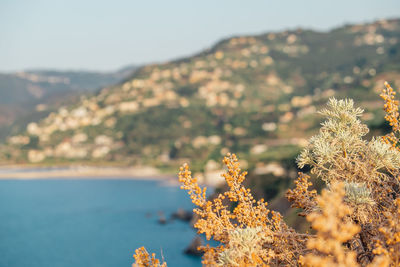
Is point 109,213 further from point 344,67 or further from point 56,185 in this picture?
point 344,67

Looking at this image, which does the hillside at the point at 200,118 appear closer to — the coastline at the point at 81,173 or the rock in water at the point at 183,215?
the coastline at the point at 81,173

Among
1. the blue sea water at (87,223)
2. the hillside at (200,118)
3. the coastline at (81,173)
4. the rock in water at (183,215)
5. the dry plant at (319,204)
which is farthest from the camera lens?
the hillside at (200,118)

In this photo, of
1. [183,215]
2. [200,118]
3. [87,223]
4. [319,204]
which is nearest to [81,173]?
[200,118]

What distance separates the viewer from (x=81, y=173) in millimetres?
124250

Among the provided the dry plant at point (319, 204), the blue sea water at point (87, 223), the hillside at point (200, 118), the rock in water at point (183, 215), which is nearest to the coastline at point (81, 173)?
the hillside at point (200, 118)

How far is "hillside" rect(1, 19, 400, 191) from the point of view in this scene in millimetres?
117125

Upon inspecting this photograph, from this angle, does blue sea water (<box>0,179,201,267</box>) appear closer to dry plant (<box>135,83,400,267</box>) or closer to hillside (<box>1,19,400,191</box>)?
hillside (<box>1,19,400,191</box>)

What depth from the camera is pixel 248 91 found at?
575ft

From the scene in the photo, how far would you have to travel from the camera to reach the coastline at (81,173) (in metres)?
114

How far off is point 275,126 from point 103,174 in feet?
183

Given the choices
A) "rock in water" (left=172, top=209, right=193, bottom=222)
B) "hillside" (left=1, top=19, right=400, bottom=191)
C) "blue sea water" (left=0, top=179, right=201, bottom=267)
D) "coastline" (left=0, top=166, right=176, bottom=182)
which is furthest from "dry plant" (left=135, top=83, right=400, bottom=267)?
"coastline" (left=0, top=166, right=176, bottom=182)

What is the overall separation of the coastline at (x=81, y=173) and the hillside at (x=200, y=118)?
3383mm

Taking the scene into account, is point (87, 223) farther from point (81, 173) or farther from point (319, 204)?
point (319, 204)

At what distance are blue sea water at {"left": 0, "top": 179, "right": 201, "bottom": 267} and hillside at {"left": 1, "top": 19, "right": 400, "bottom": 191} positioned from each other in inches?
577
